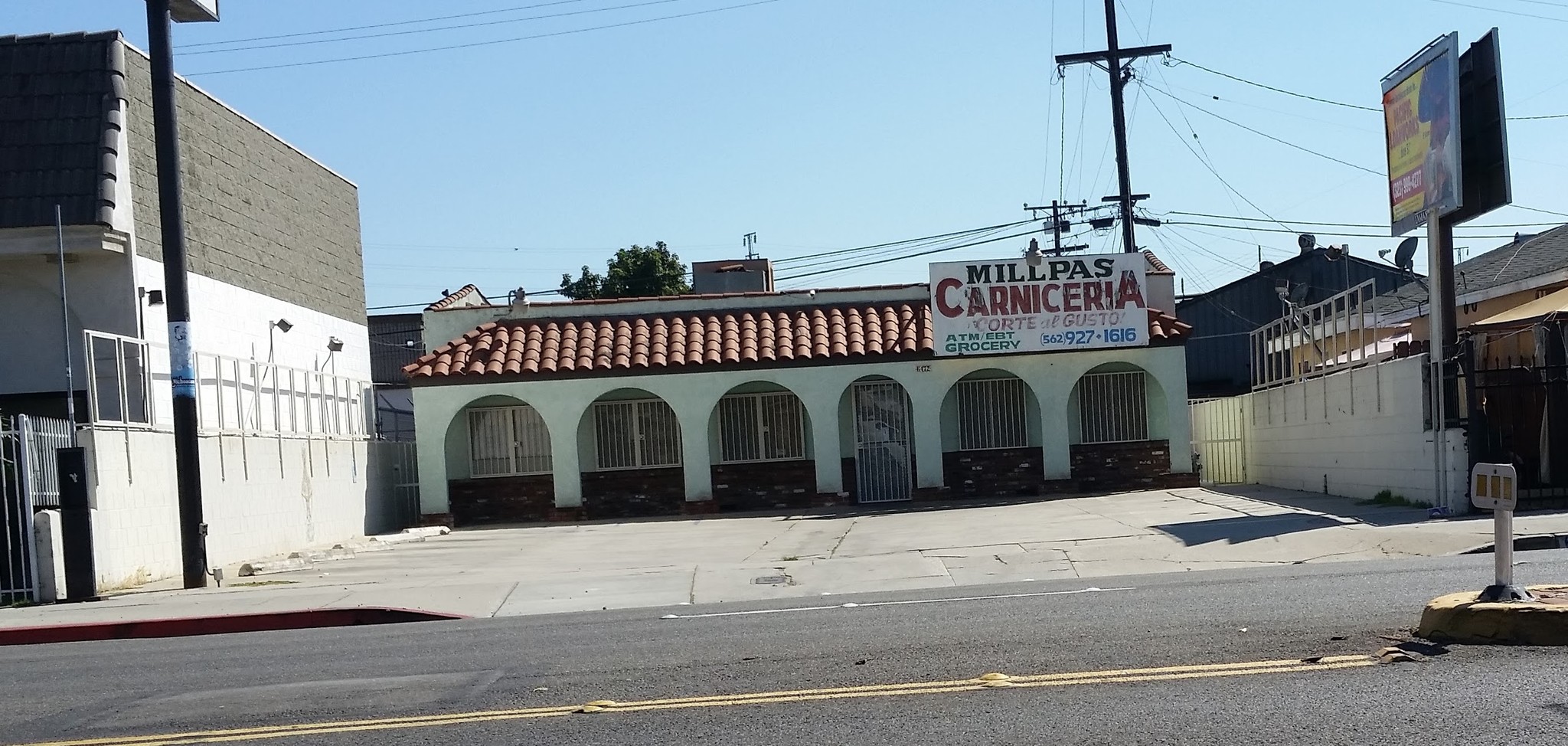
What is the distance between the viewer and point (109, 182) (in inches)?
754

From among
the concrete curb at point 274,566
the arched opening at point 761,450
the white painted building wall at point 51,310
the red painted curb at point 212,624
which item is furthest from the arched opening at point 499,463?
the red painted curb at point 212,624

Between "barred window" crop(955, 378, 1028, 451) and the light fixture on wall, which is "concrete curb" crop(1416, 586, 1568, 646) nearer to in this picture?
"barred window" crop(955, 378, 1028, 451)

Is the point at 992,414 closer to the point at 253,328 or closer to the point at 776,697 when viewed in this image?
the point at 253,328

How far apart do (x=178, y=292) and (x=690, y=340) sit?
12318mm

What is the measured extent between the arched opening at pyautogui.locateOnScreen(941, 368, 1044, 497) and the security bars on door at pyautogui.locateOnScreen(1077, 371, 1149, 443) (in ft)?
3.33

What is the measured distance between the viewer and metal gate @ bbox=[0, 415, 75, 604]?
15156mm

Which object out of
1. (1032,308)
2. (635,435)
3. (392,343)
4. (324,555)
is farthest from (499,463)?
(392,343)

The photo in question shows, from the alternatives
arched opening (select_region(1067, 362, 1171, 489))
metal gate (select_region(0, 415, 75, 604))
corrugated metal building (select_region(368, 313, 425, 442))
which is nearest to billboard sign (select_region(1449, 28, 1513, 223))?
arched opening (select_region(1067, 362, 1171, 489))

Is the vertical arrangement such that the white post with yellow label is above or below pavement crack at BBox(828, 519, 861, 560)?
above

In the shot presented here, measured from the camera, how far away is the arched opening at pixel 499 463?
2694cm

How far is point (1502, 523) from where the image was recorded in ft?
27.8

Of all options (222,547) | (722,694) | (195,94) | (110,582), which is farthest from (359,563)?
(722,694)

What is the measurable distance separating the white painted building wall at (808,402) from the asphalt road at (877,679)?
A: 47.9ft

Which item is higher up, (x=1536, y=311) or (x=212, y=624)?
(x=1536, y=311)
